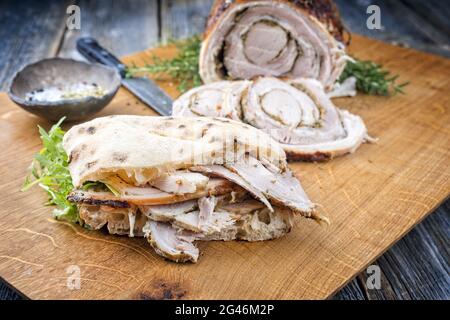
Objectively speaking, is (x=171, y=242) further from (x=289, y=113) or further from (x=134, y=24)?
(x=134, y=24)

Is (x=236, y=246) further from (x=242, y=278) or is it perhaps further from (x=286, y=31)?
(x=286, y=31)

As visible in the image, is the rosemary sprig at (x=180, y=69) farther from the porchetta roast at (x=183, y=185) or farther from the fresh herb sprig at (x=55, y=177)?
the porchetta roast at (x=183, y=185)

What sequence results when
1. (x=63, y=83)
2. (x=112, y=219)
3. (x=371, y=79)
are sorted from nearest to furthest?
1. (x=112, y=219)
2. (x=63, y=83)
3. (x=371, y=79)

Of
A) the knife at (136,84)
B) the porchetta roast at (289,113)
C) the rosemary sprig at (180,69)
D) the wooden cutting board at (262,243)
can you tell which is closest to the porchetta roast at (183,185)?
the wooden cutting board at (262,243)

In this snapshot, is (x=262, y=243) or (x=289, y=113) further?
(x=289, y=113)

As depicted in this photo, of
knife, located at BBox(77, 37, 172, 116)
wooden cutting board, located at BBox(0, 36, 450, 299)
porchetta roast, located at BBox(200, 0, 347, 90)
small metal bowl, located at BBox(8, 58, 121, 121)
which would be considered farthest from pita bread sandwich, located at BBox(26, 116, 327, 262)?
porchetta roast, located at BBox(200, 0, 347, 90)

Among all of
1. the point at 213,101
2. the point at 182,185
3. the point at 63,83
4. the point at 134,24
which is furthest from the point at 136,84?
the point at 134,24
